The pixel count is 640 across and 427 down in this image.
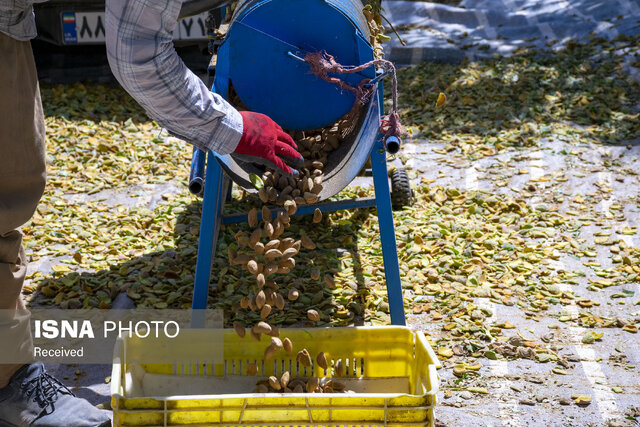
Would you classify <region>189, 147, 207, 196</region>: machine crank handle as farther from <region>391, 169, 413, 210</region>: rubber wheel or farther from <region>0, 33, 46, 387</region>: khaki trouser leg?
<region>391, 169, 413, 210</region>: rubber wheel

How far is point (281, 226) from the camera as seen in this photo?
2.40 meters

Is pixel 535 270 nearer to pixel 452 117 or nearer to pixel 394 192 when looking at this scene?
pixel 394 192

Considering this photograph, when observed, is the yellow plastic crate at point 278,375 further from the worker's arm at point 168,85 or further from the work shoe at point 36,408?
the worker's arm at point 168,85

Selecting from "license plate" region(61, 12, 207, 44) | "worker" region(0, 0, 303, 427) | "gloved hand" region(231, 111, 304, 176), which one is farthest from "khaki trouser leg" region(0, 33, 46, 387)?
"license plate" region(61, 12, 207, 44)

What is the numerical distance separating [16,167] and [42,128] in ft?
0.52

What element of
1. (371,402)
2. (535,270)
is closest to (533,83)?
(535,270)

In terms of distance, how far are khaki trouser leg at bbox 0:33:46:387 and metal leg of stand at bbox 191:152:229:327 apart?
729mm

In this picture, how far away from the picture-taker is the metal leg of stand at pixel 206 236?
2.82 meters

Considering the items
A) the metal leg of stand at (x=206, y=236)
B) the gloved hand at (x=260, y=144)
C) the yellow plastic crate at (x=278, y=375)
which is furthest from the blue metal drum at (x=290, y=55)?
the yellow plastic crate at (x=278, y=375)

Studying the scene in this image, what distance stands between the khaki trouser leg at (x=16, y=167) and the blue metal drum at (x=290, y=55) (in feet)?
3.21

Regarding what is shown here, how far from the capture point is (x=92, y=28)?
5.20 meters

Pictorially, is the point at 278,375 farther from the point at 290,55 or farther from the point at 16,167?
the point at 290,55

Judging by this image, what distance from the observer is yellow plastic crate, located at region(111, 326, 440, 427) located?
1867 mm

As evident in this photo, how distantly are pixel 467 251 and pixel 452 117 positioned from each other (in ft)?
6.36
